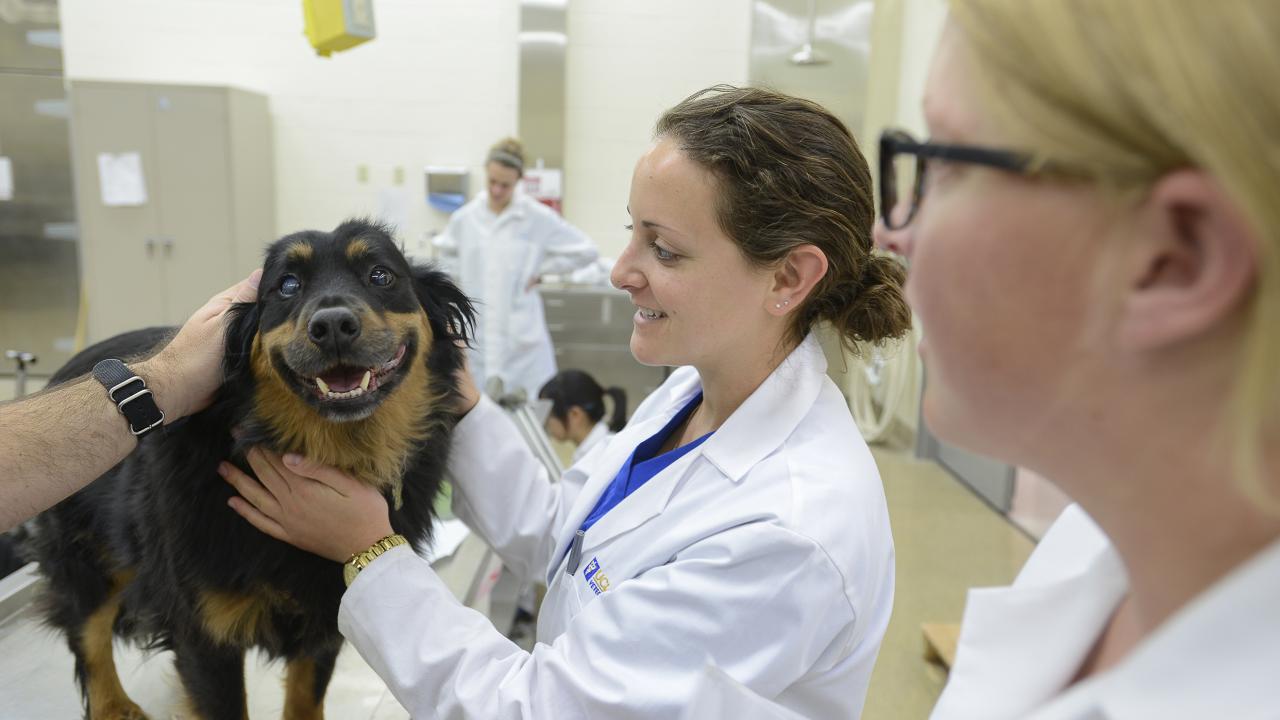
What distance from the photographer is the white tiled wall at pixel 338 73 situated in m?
6.74

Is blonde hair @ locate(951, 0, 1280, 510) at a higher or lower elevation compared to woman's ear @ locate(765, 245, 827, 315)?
higher

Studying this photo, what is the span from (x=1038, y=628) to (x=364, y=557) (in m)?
0.91

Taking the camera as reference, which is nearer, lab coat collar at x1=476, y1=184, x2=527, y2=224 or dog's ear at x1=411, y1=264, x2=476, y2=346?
dog's ear at x1=411, y1=264, x2=476, y2=346

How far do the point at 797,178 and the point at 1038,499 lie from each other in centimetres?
376

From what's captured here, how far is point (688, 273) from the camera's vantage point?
4.23ft

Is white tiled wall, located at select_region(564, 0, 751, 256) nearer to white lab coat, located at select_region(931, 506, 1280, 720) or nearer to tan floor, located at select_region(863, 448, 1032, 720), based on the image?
tan floor, located at select_region(863, 448, 1032, 720)

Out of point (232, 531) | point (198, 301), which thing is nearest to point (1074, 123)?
point (232, 531)

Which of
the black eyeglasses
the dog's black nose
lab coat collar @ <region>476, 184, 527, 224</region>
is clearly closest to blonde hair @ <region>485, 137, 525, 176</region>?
lab coat collar @ <region>476, 184, 527, 224</region>

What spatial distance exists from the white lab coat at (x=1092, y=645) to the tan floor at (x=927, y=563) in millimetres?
2358

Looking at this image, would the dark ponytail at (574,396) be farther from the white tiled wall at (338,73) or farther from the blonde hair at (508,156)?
the white tiled wall at (338,73)

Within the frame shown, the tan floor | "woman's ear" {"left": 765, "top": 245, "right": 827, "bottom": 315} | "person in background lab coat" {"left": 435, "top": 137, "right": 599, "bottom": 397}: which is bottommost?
the tan floor

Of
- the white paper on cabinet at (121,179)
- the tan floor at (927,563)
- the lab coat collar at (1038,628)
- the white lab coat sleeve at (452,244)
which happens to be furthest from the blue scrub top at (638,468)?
the white paper on cabinet at (121,179)

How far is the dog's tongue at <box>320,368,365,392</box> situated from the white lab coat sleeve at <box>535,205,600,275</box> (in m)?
4.04

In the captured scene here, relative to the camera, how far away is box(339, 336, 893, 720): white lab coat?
1037 mm
